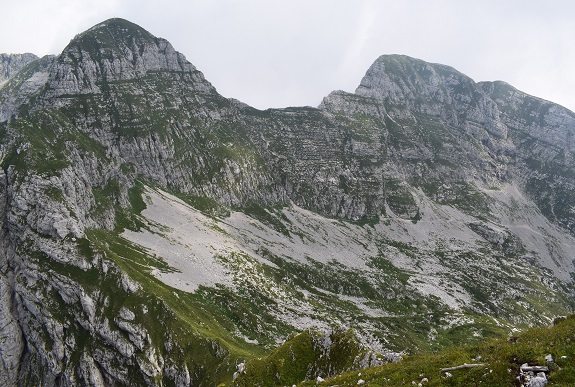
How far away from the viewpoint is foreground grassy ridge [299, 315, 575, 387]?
55.2ft

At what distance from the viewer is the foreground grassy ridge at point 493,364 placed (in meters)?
16.8

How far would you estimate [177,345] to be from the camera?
89.8 metres

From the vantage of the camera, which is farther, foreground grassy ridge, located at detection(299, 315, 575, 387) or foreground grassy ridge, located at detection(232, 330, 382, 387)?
foreground grassy ridge, located at detection(232, 330, 382, 387)

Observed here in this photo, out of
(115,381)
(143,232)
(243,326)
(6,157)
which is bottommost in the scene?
(115,381)

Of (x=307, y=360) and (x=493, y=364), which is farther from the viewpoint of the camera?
(x=307, y=360)

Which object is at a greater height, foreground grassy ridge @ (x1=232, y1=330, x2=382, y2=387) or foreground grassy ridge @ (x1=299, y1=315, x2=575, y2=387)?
foreground grassy ridge @ (x1=299, y1=315, x2=575, y2=387)

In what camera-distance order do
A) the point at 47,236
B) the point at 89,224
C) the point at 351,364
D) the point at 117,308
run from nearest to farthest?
the point at 351,364 → the point at 117,308 → the point at 47,236 → the point at 89,224

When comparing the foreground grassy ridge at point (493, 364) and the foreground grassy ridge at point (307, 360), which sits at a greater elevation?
the foreground grassy ridge at point (493, 364)

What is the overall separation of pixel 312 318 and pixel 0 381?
9446cm

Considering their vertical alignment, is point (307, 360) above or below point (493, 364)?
below

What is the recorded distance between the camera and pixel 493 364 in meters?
18.1

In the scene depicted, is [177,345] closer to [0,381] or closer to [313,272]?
[0,381]

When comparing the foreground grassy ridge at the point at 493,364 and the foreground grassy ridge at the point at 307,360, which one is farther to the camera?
the foreground grassy ridge at the point at 307,360

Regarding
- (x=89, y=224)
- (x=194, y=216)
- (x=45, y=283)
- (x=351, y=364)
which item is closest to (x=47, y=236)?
(x=45, y=283)
